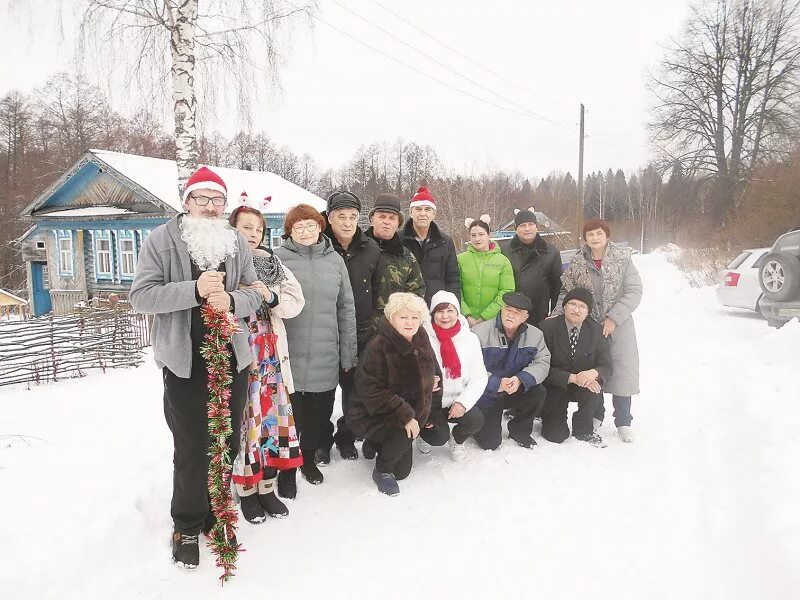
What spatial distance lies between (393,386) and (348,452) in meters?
0.88

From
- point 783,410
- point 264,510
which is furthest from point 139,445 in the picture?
point 783,410

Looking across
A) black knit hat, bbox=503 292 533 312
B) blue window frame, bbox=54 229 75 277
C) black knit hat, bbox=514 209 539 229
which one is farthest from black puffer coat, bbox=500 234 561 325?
blue window frame, bbox=54 229 75 277

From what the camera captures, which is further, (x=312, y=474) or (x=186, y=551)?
(x=312, y=474)

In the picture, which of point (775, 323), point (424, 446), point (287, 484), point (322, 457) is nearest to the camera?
point (287, 484)

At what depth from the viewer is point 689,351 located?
25.2 feet

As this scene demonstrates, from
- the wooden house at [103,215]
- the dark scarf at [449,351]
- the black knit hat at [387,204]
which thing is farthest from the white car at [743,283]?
the wooden house at [103,215]

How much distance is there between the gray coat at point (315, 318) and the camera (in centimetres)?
351

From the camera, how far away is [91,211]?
1755cm

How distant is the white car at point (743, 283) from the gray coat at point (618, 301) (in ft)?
22.7

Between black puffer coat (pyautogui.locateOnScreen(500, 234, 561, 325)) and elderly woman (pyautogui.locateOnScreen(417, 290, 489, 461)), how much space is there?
3.91ft

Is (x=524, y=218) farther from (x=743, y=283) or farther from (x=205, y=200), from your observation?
(x=743, y=283)

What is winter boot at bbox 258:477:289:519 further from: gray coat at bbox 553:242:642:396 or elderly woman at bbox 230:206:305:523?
gray coat at bbox 553:242:642:396

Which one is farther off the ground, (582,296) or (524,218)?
(524,218)

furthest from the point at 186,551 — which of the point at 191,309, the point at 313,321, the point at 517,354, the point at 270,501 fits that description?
the point at 517,354
